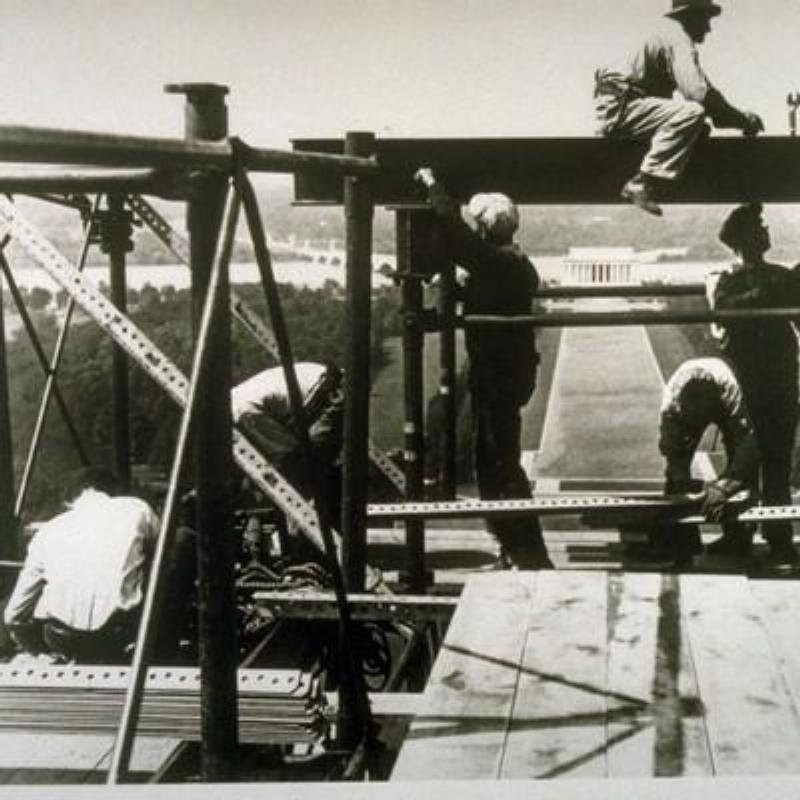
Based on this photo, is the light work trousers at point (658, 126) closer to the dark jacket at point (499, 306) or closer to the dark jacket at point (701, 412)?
the dark jacket at point (499, 306)

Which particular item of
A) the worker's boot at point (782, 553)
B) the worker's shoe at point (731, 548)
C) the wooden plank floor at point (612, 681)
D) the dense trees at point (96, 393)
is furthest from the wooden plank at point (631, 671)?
the dense trees at point (96, 393)

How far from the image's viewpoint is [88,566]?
4734 millimetres

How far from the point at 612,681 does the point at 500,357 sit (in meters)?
2.81

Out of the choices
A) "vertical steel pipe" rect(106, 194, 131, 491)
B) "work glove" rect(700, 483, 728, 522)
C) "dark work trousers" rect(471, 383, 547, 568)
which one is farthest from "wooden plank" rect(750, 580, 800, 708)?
"vertical steel pipe" rect(106, 194, 131, 491)

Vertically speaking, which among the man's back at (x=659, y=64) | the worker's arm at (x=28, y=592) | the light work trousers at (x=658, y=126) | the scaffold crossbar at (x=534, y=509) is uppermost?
the man's back at (x=659, y=64)

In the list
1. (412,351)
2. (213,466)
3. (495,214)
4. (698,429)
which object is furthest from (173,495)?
(698,429)

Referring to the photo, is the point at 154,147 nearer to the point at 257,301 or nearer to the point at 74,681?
the point at 74,681

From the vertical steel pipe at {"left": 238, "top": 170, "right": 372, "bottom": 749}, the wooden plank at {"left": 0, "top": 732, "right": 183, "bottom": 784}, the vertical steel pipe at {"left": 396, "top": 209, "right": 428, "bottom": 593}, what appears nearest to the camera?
the vertical steel pipe at {"left": 238, "top": 170, "right": 372, "bottom": 749}

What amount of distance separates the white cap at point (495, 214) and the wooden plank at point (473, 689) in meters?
2.02

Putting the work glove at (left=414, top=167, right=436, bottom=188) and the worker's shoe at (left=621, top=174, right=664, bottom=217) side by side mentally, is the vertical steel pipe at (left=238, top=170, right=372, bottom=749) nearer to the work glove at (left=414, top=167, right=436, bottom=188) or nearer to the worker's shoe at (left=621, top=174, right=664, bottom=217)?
the work glove at (left=414, top=167, right=436, bottom=188)

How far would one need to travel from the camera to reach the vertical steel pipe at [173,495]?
2.51 m

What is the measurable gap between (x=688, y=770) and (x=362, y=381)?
1910 mm

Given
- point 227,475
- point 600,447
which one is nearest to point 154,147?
point 227,475

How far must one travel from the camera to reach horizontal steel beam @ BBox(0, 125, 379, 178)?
213 cm
